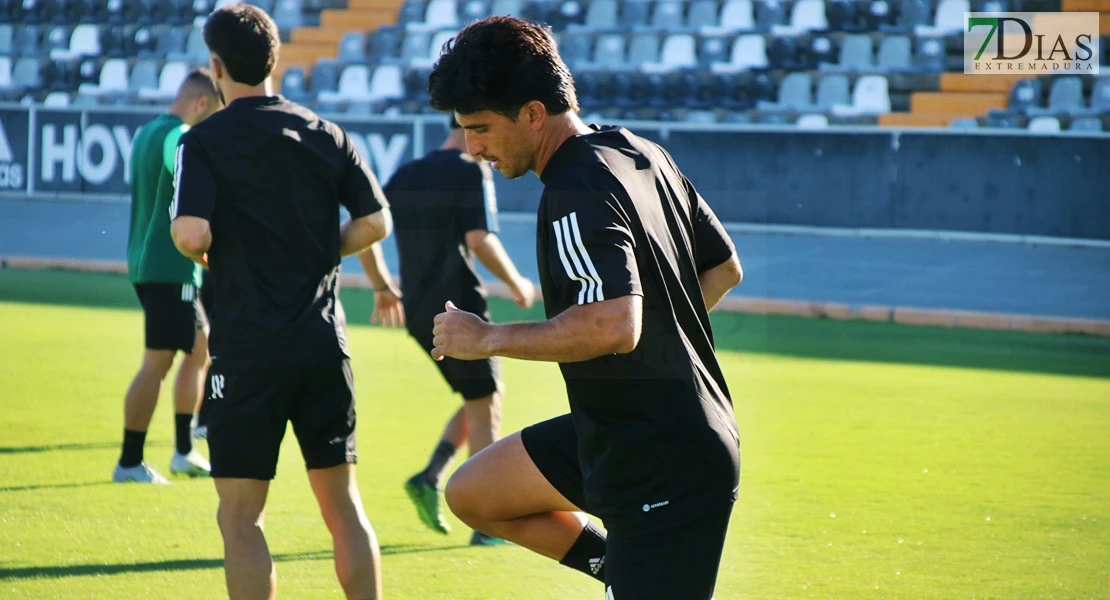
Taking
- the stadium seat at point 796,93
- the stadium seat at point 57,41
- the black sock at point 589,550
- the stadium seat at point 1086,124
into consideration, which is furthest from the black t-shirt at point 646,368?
the stadium seat at point 57,41

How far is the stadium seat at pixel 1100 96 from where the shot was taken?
A: 17.1 m

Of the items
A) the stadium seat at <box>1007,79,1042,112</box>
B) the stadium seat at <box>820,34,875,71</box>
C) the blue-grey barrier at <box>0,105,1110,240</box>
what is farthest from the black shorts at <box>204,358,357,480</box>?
the stadium seat at <box>820,34,875,71</box>

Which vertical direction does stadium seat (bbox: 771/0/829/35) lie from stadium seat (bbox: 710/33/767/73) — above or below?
above

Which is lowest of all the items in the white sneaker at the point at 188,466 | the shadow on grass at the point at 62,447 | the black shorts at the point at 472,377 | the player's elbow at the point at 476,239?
the shadow on grass at the point at 62,447

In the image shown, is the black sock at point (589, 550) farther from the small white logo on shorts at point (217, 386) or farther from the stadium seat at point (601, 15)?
the stadium seat at point (601, 15)

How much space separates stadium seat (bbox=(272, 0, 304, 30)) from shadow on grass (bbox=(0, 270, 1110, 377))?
12136 mm

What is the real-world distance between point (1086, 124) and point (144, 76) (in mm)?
15747

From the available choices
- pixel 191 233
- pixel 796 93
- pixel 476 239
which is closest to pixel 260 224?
pixel 191 233

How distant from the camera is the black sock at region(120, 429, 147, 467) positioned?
659 centimetres

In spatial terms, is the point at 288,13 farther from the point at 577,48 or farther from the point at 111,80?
the point at 577,48

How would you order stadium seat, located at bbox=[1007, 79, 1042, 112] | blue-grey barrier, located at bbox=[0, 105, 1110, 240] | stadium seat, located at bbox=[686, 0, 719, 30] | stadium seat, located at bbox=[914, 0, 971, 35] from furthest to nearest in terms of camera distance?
stadium seat, located at bbox=[686, 0, 719, 30]
stadium seat, located at bbox=[914, 0, 971, 35]
stadium seat, located at bbox=[1007, 79, 1042, 112]
blue-grey barrier, located at bbox=[0, 105, 1110, 240]

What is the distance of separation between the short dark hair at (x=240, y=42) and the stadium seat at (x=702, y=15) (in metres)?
18.2

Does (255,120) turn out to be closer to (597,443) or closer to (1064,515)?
(597,443)

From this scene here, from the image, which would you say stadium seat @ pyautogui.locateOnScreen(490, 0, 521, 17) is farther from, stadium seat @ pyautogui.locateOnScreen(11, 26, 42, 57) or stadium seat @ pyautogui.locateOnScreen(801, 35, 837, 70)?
stadium seat @ pyautogui.locateOnScreen(11, 26, 42, 57)
